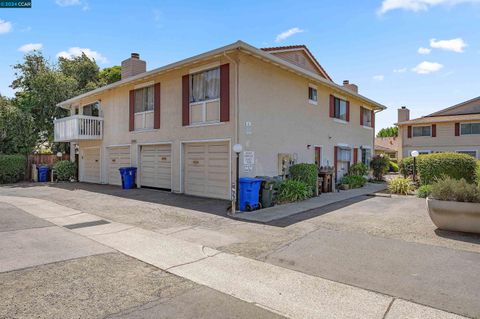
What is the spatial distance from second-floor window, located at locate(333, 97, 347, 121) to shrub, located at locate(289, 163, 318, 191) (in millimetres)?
6168

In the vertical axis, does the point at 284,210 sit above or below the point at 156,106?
below

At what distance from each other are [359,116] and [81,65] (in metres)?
23.8

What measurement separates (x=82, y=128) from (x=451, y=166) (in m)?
18.3

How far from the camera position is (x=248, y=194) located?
32.6 ft

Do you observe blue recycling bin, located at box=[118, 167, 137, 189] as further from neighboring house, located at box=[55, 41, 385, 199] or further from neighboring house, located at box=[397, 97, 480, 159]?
neighboring house, located at box=[397, 97, 480, 159]

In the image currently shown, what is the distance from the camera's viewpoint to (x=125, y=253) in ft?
18.9

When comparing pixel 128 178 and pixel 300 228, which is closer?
pixel 300 228

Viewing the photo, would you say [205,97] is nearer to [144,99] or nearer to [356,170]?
[144,99]

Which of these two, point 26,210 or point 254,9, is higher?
point 254,9

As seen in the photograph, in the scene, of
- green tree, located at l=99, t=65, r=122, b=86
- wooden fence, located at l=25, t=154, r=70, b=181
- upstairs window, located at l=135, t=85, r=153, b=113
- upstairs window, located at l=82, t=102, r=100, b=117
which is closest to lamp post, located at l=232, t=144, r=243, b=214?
upstairs window, located at l=135, t=85, r=153, b=113

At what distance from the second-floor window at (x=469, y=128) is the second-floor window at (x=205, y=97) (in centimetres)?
2577

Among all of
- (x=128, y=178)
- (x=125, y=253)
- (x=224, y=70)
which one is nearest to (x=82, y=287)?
(x=125, y=253)

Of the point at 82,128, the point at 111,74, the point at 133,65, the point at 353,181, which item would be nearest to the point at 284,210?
the point at 353,181

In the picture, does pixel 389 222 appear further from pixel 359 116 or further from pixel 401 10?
pixel 359 116
